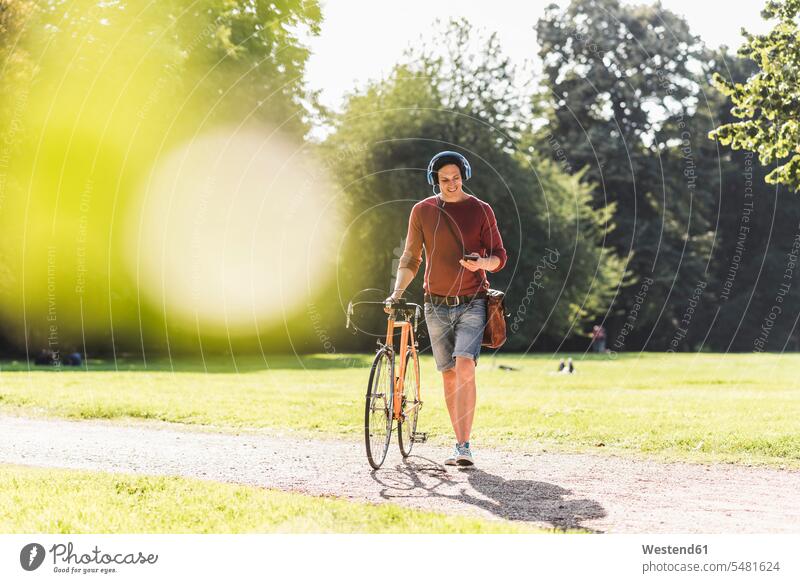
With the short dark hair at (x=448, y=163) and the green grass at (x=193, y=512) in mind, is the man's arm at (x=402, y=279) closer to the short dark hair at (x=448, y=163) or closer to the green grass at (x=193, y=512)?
the short dark hair at (x=448, y=163)

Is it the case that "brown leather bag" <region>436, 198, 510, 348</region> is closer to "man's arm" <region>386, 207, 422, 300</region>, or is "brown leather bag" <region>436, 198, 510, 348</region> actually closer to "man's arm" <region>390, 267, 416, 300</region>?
"man's arm" <region>386, 207, 422, 300</region>

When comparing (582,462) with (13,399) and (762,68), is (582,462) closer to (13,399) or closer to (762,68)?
(762,68)

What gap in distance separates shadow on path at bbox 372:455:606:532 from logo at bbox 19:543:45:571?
269 centimetres

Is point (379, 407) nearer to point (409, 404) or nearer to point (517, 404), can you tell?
point (409, 404)

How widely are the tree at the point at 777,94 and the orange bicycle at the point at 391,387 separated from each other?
27.0ft

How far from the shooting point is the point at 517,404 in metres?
16.1

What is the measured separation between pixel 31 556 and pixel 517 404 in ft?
35.0

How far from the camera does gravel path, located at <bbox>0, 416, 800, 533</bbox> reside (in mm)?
7133

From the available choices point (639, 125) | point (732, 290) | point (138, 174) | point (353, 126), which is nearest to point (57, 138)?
point (138, 174)

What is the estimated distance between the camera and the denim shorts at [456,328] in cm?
909

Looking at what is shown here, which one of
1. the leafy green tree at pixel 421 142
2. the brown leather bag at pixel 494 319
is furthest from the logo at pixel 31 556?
the leafy green tree at pixel 421 142

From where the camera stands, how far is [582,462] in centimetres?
1002

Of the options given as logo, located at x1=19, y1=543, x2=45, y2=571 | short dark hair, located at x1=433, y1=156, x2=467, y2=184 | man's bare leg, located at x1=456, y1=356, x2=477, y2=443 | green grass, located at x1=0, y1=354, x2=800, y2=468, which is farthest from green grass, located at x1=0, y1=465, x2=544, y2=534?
green grass, located at x1=0, y1=354, x2=800, y2=468

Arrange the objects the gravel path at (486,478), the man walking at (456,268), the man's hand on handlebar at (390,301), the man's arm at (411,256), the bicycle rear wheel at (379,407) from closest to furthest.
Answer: the gravel path at (486,478)
the bicycle rear wheel at (379,407)
the man's hand on handlebar at (390,301)
the man walking at (456,268)
the man's arm at (411,256)
